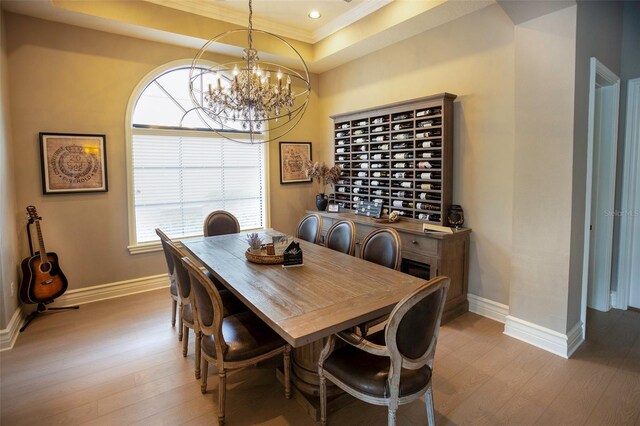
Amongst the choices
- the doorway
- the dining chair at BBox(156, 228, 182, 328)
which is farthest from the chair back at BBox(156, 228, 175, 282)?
the doorway

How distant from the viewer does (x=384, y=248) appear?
8.90 ft

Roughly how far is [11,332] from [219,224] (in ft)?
6.75

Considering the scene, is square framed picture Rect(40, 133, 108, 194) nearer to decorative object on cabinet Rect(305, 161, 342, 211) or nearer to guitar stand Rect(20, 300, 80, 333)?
guitar stand Rect(20, 300, 80, 333)

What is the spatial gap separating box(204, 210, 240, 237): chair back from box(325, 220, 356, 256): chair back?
1346 millimetres

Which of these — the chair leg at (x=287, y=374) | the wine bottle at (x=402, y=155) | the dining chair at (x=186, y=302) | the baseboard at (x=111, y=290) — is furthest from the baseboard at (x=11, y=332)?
the wine bottle at (x=402, y=155)

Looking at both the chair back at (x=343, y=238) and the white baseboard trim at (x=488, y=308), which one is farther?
the white baseboard trim at (x=488, y=308)

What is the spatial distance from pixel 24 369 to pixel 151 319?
1.03 meters

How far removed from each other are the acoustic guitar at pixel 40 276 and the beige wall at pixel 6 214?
0.09 metres

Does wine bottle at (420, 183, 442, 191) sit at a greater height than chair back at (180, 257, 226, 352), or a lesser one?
greater

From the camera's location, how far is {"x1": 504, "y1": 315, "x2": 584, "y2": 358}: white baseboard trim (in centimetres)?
273

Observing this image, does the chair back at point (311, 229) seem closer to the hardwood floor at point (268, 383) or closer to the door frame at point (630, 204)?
the hardwood floor at point (268, 383)

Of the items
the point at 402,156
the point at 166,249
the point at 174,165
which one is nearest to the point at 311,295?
the point at 166,249

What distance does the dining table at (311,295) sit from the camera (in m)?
1.68

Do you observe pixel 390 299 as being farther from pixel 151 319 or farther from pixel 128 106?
pixel 128 106
